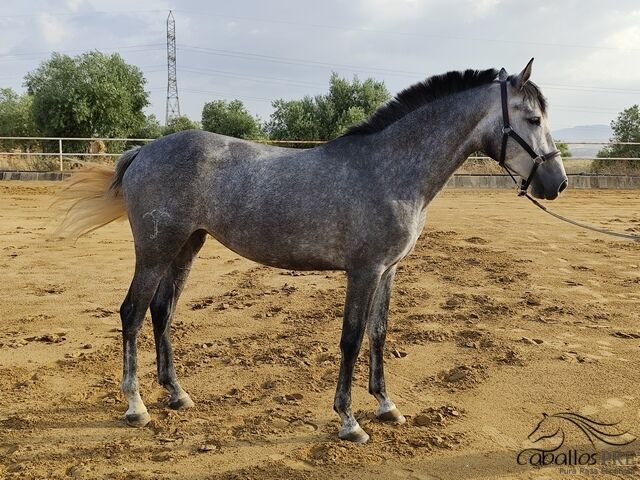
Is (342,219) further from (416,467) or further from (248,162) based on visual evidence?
(416,467)

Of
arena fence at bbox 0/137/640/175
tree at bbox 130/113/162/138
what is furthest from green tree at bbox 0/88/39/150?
arena fence at bbox 0/137/640/175

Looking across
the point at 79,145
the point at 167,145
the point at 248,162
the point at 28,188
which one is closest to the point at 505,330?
the point at 248,162

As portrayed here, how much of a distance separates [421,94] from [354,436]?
236 centimetres

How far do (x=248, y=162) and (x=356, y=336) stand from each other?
56.3 inches

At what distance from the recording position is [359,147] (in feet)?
12.4

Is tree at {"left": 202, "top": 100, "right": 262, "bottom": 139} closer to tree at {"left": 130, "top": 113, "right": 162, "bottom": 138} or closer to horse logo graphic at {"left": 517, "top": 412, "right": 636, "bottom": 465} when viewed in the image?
tree at {"left": 130, "top": 113, "right": 162, "bottom": 138}

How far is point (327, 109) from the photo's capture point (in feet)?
89.4

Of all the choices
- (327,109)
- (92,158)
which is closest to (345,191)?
(92,158)

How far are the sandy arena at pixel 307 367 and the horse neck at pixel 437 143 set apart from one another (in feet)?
5.52

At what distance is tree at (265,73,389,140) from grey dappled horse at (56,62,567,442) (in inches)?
914

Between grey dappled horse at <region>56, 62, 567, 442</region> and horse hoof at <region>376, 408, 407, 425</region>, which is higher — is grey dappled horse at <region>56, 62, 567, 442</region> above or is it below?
above

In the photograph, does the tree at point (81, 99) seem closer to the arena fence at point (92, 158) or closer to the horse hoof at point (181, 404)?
the arena fence at point (92, 158)

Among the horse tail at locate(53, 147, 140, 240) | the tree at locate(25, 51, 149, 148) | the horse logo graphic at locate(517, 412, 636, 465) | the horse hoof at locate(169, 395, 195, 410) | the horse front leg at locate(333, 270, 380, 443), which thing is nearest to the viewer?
the horse logo graphic at locate(517, 412, 636, 465)

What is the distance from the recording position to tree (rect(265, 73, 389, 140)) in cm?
2719
